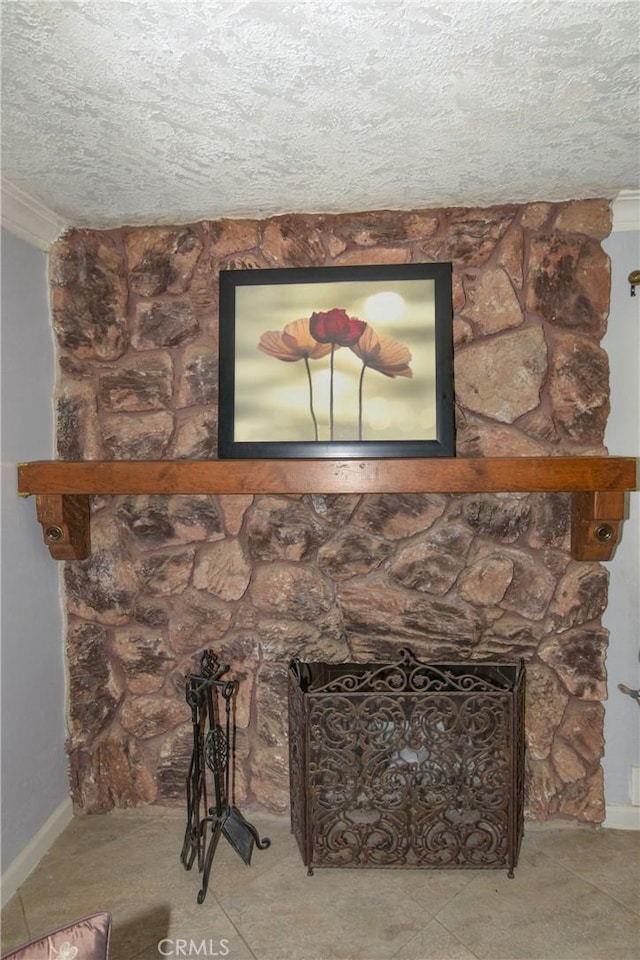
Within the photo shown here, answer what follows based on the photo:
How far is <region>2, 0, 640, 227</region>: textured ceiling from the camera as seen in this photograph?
3.68ft

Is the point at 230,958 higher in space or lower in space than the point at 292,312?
lower

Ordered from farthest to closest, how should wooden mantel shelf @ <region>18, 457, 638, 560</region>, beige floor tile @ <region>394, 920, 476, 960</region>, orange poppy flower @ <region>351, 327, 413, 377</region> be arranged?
orange poppy flower @ <region>351, 327, 413, 377</region> < wooden mantel shelf @ <region>18, 457, 638, 560</region> < beige floor tile @ <region>394, 920, 476, 960</region>

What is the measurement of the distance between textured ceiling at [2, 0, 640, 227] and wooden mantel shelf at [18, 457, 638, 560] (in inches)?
33.2

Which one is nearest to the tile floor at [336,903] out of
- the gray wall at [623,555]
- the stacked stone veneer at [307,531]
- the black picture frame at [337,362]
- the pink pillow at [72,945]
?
the stacked stone veneer at [307,531]

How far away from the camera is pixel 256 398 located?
204 cm

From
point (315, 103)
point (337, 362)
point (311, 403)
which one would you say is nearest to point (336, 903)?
point (311, 403)

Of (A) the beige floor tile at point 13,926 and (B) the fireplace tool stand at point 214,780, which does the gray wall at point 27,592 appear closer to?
(A) the beige floor tile at point 13,926

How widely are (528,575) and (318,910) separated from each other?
120 centimetres

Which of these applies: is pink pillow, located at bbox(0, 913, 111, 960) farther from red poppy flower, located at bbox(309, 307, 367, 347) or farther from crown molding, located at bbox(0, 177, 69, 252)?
crown molding, located at bbox(0, 177, 69, 252)

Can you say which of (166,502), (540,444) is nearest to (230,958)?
(166,502)

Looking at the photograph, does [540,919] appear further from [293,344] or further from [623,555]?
[293,344]

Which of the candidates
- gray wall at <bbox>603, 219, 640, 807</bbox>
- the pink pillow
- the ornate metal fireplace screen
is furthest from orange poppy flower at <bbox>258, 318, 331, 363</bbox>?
the pink pillow

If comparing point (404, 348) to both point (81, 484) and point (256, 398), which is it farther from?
point (81, 484)

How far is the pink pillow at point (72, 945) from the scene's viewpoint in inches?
35.1
